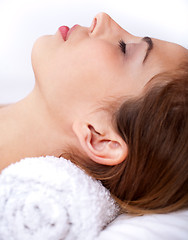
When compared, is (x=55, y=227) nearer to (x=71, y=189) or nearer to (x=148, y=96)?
(x=71, y=189)

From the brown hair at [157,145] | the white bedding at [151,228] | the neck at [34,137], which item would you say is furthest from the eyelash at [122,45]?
the white bedding at [151,228]

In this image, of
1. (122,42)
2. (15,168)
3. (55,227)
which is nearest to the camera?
(55,227)

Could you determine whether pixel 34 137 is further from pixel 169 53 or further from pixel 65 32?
pixel 169 53

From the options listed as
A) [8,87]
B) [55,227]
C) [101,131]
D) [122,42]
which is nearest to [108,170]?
[101,131]

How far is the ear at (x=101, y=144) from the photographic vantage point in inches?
44.4

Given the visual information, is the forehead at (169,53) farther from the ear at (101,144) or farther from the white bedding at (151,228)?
the white bedding at (151,228)

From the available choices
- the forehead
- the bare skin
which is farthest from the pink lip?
the forehead

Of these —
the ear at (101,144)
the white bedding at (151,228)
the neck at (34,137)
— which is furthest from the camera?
the neck at (34,137)

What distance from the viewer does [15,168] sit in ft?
3.74

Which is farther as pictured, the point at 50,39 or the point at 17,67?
the point at 17,67

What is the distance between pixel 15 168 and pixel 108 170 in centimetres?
26

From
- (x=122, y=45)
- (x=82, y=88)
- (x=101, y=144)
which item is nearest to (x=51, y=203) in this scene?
(x=101, y=144)

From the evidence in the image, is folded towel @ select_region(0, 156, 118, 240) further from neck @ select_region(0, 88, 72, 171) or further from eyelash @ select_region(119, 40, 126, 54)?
eyelash @ select_region(119, 40, 126, 54)

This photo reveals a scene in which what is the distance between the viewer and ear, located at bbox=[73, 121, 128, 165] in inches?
44.4
